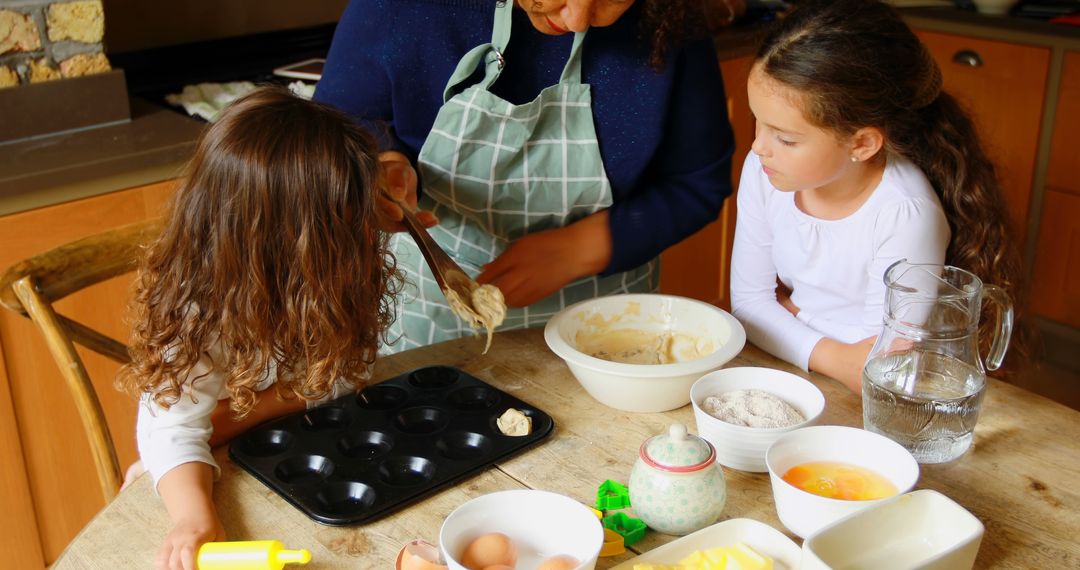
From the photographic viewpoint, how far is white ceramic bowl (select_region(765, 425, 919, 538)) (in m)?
0.92

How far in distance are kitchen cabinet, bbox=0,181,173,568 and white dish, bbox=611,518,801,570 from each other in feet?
3.91

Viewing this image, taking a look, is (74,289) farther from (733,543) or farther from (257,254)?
(733,543)

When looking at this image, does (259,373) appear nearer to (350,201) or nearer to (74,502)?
(350,201)

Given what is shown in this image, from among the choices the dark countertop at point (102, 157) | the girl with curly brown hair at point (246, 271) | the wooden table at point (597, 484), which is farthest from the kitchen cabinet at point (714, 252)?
the girl with curly brown hair at point (246, 271)

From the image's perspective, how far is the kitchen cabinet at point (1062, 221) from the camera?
8.99 ft

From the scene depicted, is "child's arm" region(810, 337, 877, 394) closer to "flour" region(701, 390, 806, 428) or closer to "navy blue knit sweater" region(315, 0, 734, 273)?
"flour" region(701, 390, 806, 428)

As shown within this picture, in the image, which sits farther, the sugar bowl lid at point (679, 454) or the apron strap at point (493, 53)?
the apron strap at point (493, 53)

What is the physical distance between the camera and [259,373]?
1089 mm

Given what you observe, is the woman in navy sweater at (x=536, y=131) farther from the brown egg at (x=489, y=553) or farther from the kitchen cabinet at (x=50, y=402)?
the kitchen cabinet at (x=50, y=402)

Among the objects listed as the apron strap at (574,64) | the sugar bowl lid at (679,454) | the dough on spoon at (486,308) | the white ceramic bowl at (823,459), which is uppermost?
the apron strap at (574,64)

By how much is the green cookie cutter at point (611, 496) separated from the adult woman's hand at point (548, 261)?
44 cm

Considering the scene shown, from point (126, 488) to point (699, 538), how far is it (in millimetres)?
574

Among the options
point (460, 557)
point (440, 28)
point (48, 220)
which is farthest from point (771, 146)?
point (48, 220)

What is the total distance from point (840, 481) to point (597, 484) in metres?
0.23
